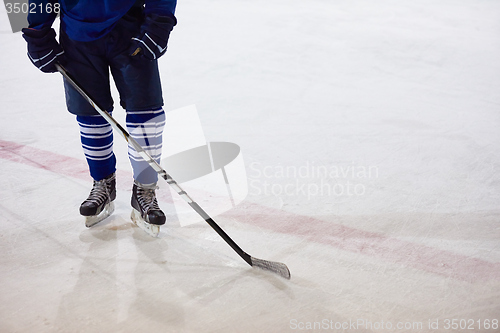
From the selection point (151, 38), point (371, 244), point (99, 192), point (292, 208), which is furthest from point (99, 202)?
point (371, 244)

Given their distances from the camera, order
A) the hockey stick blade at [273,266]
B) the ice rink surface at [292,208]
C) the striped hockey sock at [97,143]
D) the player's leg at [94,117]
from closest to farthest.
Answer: the ice rink surface at [292,208] → the hockey stick blade at [273,266] → the player's leg at [94,117] → the striped hockey sock at [97,143]

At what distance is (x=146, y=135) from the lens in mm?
1812

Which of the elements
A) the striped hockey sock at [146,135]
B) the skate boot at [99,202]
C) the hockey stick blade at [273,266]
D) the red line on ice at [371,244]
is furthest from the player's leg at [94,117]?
the hockey stick blade at [273,266]

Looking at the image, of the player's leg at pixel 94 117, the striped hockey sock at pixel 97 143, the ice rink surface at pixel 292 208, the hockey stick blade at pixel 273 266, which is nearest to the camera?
the ice rink surface at pixel 292 208

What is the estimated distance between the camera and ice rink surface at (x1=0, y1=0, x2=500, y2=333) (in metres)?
1.46

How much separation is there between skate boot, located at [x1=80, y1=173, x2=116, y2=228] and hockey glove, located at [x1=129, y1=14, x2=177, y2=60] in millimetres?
527

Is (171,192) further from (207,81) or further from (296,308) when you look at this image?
(207,81)

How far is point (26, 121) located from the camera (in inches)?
109

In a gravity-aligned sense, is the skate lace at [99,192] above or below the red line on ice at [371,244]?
above

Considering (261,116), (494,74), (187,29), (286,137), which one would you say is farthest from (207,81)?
(494,74)

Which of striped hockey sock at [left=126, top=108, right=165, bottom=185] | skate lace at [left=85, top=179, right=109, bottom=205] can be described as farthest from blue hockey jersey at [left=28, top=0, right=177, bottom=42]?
skate lace at [left=85, top=179, right=109, bottom=205]

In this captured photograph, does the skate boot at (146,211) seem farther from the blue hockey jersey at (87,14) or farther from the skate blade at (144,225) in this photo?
the blue hockey jersey at (87,14)

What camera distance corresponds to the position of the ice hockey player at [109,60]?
1.66 metres

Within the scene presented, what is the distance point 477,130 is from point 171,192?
1697 millimetres
